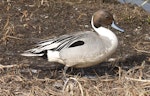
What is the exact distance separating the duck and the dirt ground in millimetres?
161

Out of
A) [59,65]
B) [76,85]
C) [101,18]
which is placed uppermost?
[101,18]

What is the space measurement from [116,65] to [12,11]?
209 centimetres

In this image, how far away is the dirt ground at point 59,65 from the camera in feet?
14.0

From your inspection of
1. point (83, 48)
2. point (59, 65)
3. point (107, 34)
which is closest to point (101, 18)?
point (107, 34)

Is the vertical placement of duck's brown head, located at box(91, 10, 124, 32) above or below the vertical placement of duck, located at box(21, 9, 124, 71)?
above

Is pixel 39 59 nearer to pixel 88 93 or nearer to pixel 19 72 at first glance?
pixel 19 72

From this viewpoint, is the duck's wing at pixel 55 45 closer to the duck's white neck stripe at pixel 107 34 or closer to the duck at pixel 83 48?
the duck at pixel 83 48

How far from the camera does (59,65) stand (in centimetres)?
527

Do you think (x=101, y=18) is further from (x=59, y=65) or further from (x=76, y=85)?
(x=76, y=85)

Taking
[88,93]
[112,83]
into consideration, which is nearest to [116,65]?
[112,83]

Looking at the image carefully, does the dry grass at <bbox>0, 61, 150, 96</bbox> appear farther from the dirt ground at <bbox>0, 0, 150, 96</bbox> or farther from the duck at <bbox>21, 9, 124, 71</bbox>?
the duck at <bbox>21, 9, 124, 71</bbox>

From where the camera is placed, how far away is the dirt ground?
426 cm

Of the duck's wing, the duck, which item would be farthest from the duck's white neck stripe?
the duck's wing

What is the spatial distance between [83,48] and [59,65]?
2.04 feet
